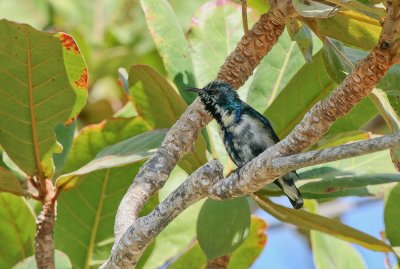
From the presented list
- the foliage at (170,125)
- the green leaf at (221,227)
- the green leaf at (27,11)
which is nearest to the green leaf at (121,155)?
the foliage at (170,125)

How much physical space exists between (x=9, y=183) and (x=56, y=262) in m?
0.28

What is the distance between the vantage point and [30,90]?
243 centimetres

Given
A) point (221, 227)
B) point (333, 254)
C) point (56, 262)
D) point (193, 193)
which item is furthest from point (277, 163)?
point (333, 254)

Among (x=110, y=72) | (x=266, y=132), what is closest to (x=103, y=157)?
(x=266, y=132)

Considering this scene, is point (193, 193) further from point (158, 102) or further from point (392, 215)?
point (392, 215)

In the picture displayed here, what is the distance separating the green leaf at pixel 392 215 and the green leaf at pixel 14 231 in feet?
3.39

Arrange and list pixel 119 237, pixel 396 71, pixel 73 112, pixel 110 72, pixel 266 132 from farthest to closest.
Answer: pixel 110 72 → pixel 266 132 → pixel 73 112 → pixel 396 71 → pixel 119 237

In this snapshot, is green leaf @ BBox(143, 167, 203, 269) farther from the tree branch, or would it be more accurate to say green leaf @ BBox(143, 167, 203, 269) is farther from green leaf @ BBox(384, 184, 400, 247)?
the tree branch

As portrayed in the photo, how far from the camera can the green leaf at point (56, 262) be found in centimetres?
246

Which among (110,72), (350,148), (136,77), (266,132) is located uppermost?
(350,148)

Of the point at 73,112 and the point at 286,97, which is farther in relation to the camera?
the point at 286,97

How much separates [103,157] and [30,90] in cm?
26

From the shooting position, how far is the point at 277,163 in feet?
6.07

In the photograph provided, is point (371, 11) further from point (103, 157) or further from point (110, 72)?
point (110, 72)
